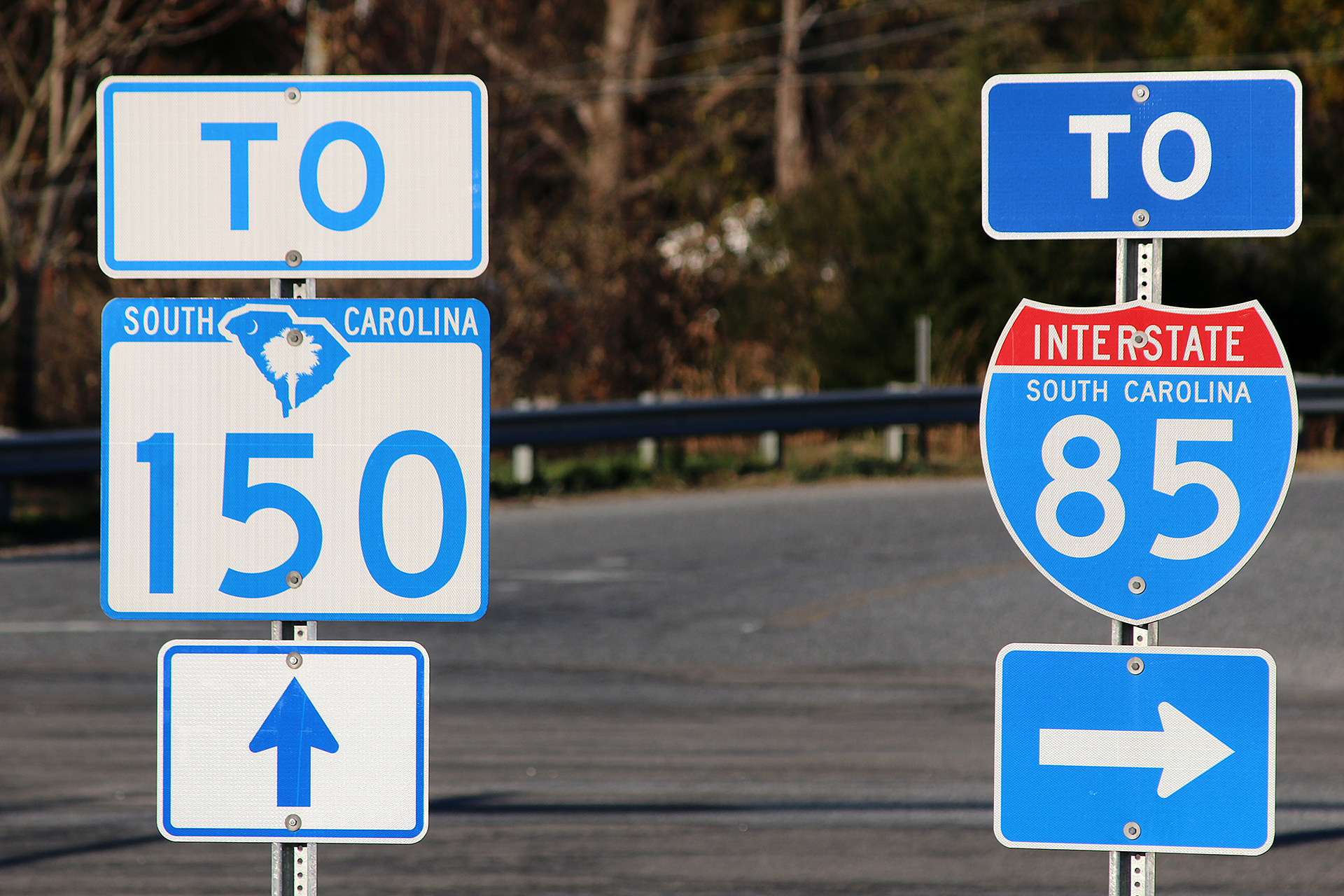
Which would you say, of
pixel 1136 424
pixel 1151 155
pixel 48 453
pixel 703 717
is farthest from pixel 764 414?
pixel 1136 424

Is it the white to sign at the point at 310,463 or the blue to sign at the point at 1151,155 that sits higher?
the blue to sign at the point at 1151,155

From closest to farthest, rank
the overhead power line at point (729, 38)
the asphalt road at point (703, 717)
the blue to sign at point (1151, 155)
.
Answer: the blue to sign at point (1151, 155)
the asphalt road at point (703, 717)
the overhead power line at point (729, 38)

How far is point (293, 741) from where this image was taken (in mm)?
3189

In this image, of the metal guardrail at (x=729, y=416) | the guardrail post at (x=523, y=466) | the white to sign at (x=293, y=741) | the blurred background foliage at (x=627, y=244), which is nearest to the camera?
the white to sign at (x=293, y=741)

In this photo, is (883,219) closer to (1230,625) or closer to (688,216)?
(688,216)

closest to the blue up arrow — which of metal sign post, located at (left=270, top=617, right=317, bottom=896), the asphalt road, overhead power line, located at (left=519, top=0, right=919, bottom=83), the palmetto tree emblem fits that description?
metal sign post, located at (left=270, top=617, right=317, bottom=896)

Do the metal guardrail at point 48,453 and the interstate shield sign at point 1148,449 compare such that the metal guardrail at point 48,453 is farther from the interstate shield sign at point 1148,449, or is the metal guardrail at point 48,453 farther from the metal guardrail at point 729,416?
the interstate shield sign at point 1148,449

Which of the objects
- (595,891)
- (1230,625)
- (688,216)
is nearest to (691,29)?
(688,216)

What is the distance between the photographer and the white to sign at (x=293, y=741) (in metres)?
3.18

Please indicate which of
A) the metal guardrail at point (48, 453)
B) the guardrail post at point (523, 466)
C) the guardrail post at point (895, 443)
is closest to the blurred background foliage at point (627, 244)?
the guardrail post at point (523, 466)

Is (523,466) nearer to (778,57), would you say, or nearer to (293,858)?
(293,858)

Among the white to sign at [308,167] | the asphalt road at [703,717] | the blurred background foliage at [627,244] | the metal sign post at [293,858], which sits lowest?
the asphalt road at [703,717]

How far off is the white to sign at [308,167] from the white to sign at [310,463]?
0.12 m

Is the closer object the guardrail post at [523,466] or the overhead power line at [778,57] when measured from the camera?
the guardrail post at [523,466]
